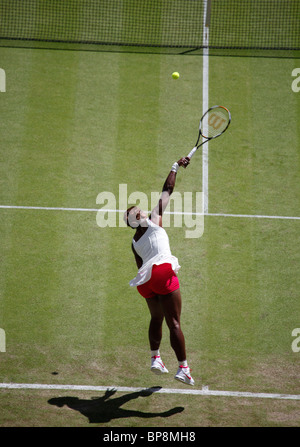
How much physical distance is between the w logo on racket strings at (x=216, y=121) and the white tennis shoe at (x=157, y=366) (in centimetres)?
457

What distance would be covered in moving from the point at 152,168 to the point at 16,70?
5084 mm

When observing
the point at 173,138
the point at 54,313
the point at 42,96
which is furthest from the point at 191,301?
the point at 42,96

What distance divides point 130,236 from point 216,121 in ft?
8.99

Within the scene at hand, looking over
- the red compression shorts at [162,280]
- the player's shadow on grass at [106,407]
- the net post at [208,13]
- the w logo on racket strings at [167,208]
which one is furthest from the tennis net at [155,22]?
the player's shadow on grass at [106,407]

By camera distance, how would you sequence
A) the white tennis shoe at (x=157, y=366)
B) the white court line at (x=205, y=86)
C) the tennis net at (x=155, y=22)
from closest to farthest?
the white tennis shoe at (x=157, y=366)
the white court line at (x=205, y=86)
the tennis net at (x=155, y=22)

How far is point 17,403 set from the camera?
300 inches

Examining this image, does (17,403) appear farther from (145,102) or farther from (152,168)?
(145,102)

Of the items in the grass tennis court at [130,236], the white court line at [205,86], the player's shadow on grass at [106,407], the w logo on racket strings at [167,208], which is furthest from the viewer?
the white court line at [205,86]

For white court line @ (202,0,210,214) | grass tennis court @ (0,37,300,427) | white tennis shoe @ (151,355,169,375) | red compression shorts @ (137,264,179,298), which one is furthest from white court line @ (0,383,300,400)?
white court line @ (202,0,210,214)

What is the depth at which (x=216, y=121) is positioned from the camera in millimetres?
10797

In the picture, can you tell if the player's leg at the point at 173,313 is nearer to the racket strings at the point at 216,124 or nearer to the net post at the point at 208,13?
the racket strings at the point at 216,124

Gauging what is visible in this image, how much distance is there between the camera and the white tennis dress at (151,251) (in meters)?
7.67

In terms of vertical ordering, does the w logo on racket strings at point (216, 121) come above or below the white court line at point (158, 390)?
above

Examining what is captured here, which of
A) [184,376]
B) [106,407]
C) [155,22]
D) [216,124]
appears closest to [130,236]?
[216,124]
